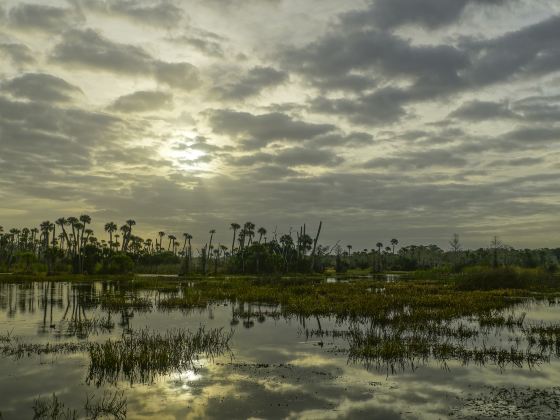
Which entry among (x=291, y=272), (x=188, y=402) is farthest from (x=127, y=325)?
(x=291, y=272)

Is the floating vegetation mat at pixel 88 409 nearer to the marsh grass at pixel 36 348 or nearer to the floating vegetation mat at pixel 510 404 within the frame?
the marsh grass at pixel 36 348

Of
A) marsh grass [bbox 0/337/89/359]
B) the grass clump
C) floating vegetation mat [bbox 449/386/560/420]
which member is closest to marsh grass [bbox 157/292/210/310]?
marsh grass [bbox 0/337/89/359]

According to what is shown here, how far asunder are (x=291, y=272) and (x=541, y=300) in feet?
235

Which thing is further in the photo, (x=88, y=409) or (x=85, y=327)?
(x=85, y=327)

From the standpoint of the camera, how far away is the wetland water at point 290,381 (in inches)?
525

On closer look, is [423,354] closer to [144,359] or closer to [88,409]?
[144,359]

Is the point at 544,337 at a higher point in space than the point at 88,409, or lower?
higher

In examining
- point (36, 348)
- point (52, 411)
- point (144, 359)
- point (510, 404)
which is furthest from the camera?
point (36, 348)

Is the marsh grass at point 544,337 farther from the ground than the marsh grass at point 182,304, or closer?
farther from the ground

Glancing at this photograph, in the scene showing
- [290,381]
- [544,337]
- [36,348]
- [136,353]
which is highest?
[136,353]

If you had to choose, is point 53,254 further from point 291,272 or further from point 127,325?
point 127,325

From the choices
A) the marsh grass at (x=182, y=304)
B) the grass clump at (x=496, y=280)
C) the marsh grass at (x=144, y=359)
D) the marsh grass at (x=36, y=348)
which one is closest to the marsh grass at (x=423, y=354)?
the marsh grass at (x=144, y=359)

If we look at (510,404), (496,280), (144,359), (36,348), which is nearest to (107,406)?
(144,359)

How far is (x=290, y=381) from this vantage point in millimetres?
16266
